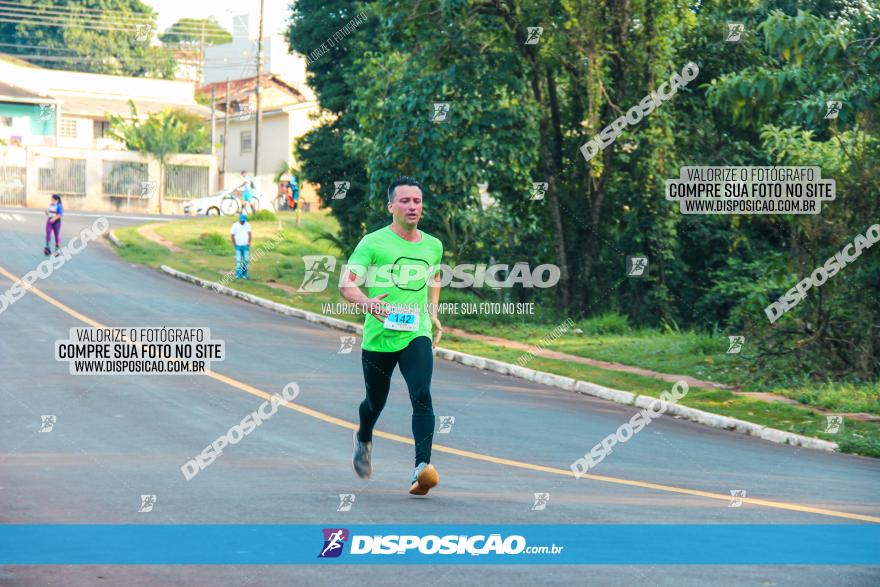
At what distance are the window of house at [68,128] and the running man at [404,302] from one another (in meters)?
65.3

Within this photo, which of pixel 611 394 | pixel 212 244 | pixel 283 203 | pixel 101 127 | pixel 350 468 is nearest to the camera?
pixel 350 468

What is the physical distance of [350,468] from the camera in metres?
9.71

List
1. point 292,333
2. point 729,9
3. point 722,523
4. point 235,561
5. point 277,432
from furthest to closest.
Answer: point 729,9, point 292,333, point 277,432, point 722,523, point 235,561

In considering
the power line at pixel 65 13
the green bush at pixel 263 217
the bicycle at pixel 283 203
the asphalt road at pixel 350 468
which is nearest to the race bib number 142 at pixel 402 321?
the asphalt road at pixel 350 468

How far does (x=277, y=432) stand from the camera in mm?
11734

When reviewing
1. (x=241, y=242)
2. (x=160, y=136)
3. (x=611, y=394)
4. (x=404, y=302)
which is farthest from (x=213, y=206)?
(x=404, y=302)

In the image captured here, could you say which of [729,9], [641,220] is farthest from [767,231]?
[729,9]

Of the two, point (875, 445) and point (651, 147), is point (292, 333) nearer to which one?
point (651, 147)

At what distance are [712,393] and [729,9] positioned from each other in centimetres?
1222

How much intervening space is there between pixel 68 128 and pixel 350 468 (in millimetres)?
64825

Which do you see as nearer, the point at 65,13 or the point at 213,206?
the point at 213,206

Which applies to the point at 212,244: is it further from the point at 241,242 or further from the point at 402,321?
the point at 402,321

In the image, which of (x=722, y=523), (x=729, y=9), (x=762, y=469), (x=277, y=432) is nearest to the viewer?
(x=722, y=523)

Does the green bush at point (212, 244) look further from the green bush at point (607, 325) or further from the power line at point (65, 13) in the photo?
the power line at point (65, 13)
